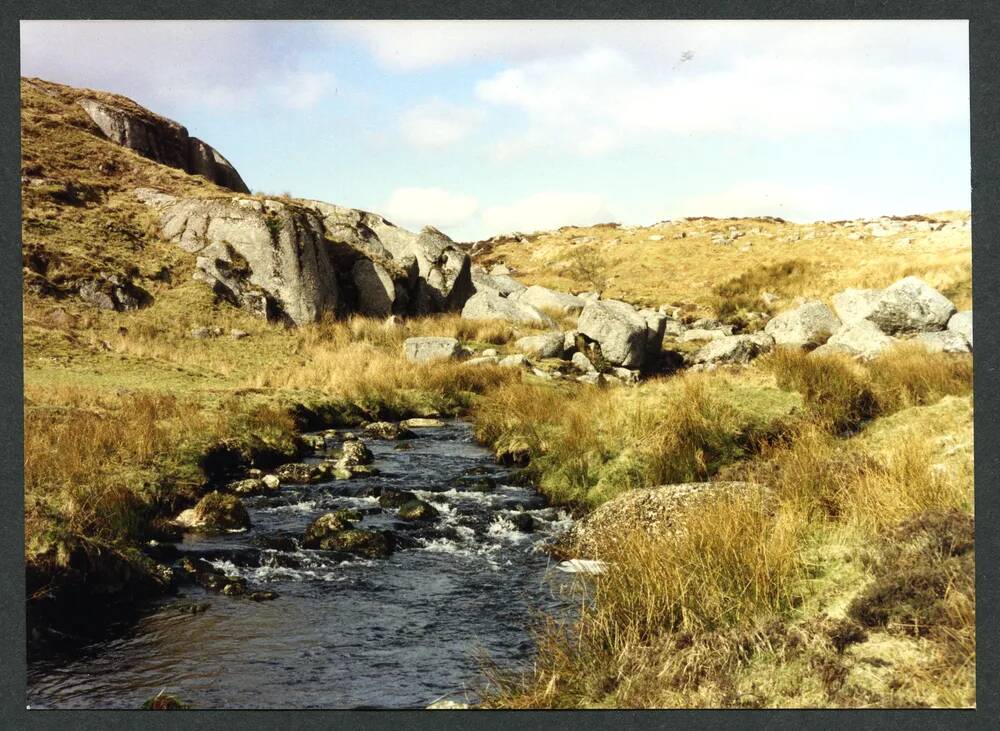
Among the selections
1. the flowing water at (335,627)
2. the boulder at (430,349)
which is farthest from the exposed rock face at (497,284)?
the flowing water at (335,627)

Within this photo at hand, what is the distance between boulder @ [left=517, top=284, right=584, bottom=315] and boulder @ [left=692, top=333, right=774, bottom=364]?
8614 mm

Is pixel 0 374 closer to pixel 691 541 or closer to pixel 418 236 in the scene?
pixel 691 541

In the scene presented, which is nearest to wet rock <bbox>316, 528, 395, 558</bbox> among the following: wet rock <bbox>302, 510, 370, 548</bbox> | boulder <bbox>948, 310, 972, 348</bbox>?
wet rock <bbox>302, 510, 370, 548</bbox>

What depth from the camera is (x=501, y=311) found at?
28.3 metres

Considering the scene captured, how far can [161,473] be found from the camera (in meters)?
10.0

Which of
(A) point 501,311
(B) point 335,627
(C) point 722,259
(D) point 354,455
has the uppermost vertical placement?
(C) point 722,259

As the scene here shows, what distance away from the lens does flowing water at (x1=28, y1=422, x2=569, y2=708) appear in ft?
18.6

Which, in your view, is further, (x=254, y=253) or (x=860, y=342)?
(x=254, y=253)

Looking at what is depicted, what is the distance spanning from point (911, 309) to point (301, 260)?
17.1 meters

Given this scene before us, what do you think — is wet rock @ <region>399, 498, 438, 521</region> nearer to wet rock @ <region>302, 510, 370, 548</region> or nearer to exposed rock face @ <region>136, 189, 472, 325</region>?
wet rock @ <region>302, 510, 370, 548</region>

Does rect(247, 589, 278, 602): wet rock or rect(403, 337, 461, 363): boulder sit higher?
rect(403, 337, 461, 363): boulder

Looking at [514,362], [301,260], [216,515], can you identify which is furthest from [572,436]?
[301,260]
